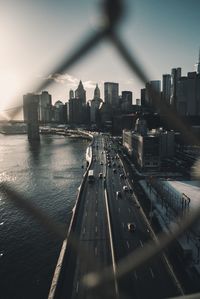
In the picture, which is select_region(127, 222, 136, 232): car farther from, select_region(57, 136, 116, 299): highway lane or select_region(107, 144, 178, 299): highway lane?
select_region(57, 136, 116, 299): highway lane

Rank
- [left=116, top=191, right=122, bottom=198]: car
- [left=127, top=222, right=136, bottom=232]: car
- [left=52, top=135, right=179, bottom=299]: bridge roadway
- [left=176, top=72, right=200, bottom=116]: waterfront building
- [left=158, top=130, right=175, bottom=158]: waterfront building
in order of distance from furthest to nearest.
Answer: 1. [left=176, top=72, right=200, bottom=116]: waterfront building
2. [left=158, top=130, right=175, bottom=158]: waterfront building
3. [left=116, top=191, right=122, bottom=198]: car
4. [left=127, top=222, right=136, bottom=232]: car
5. [left=52, top=135, right=179, bottom=299]: bridge roadway

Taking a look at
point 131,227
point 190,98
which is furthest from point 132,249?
point 190,98

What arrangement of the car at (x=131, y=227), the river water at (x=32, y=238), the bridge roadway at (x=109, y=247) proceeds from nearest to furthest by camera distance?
1. the bridge roadway at (x=109, y=247)
2. the river water at (x=32, y=238)
3. the car at (x=131, y=227)

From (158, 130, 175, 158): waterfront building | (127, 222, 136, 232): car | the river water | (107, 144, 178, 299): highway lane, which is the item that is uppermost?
(158, 130, 175, 158): waterfront building

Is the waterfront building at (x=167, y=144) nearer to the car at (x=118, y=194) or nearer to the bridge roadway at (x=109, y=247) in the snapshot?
the bridge roadway at (x=109, y=247)

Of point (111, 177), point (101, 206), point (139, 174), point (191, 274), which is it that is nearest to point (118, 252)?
point (191, 274)

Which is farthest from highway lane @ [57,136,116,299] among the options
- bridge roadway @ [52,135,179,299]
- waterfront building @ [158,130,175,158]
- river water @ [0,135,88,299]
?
waterfront building @ [158,130,175,158]

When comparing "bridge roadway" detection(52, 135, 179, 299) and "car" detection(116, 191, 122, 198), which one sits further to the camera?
"car" detection(116, 191, 122, 198)

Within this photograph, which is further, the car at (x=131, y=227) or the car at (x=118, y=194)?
the car at (x=118, y=194)

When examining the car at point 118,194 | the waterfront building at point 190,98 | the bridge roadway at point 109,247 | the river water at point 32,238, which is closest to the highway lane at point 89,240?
the bridge roadway at point 109,247
